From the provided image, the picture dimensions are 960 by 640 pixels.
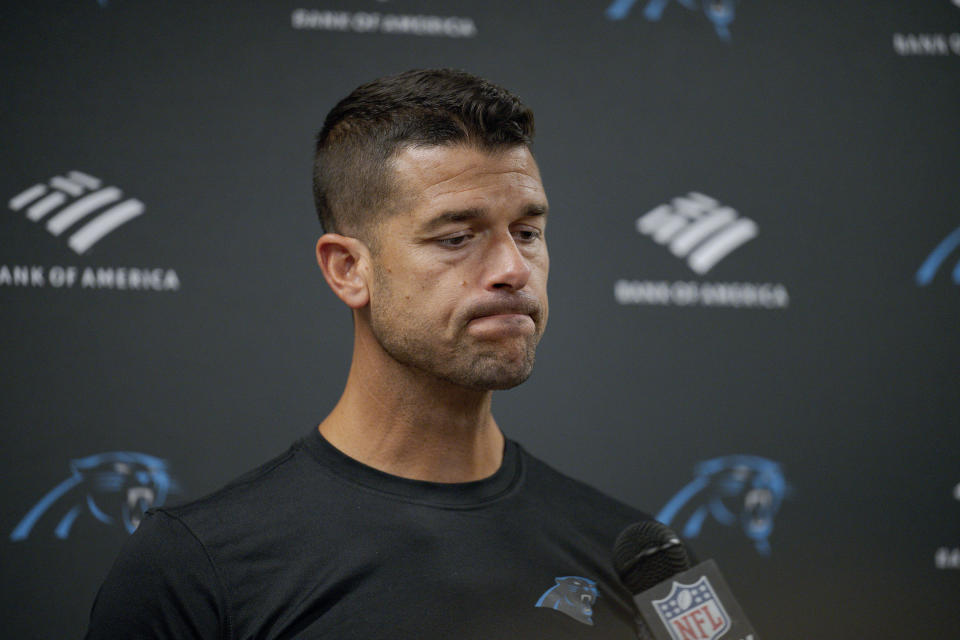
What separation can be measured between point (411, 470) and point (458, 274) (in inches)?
10.4

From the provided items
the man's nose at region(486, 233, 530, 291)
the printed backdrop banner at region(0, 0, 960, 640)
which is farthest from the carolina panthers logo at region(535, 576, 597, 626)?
the printed backdrop banner at region(0, 0, 960, 640)

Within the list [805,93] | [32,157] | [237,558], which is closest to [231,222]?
[32,157]

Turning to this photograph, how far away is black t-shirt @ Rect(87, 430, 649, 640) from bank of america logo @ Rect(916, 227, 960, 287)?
123 centimetres

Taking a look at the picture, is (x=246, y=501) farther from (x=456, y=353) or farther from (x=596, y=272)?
(x=596, y=272)

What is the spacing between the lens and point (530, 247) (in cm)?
119

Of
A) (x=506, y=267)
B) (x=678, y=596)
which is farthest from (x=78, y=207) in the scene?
(x=678, y=596)

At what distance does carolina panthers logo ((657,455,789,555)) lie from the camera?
195cm

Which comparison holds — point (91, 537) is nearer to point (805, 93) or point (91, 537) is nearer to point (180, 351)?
point (180, 351)

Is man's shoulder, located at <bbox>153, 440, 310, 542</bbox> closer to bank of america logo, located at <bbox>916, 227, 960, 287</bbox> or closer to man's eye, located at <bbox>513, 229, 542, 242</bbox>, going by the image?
man's eye, located at <bbox>513, 229, 542, 242</bbox>

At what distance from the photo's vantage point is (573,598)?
1.15 m

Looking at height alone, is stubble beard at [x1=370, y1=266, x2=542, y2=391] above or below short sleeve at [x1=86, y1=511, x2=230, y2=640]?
above

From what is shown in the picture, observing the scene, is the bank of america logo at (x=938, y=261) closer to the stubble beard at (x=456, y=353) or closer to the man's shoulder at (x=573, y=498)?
the man's shoulder at (x=573, y=498)

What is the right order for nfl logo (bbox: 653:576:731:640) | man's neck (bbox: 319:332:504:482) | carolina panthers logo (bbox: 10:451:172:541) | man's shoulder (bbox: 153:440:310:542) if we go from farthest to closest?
1. carolina panthers logo (bbox: 10:451:172:541)
2. man's neck (bbox: 319:332:504:482)
3. man's shoulder (bbox: 153:440:310:542)
4. nfl logo (bbox: 653:576:731:640)

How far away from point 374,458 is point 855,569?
129 centimetres
